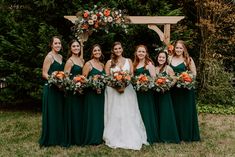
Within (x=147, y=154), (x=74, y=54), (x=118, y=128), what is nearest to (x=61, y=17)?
(x=74, y=54)

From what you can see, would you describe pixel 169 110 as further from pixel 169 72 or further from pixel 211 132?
pixel 211 132

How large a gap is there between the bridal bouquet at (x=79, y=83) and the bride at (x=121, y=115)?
571 millimetres

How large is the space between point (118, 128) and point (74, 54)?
1.61 m

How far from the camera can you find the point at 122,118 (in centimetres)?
828

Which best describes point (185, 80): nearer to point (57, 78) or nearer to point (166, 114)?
point (166, 114)

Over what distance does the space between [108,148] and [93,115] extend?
2.21ft

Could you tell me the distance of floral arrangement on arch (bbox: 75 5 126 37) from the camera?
8883mm

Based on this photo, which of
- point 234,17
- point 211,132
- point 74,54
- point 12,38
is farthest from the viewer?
point 234,17

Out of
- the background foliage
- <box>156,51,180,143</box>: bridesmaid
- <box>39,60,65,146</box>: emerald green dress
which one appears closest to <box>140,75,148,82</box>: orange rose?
<box>156,51,180,143</box>: bridesmaid

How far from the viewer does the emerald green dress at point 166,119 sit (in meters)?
8.45

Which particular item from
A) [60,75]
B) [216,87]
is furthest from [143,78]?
[216,87]

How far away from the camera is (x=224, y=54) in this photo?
14.3m

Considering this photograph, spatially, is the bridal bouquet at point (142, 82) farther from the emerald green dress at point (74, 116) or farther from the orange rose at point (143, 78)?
the emerald green dress at point (74, 116)

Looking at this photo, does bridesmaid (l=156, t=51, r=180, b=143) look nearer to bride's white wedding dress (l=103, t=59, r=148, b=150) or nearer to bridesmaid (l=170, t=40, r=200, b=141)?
bridesmaid (l=170, t=40, r=200, b=141)
